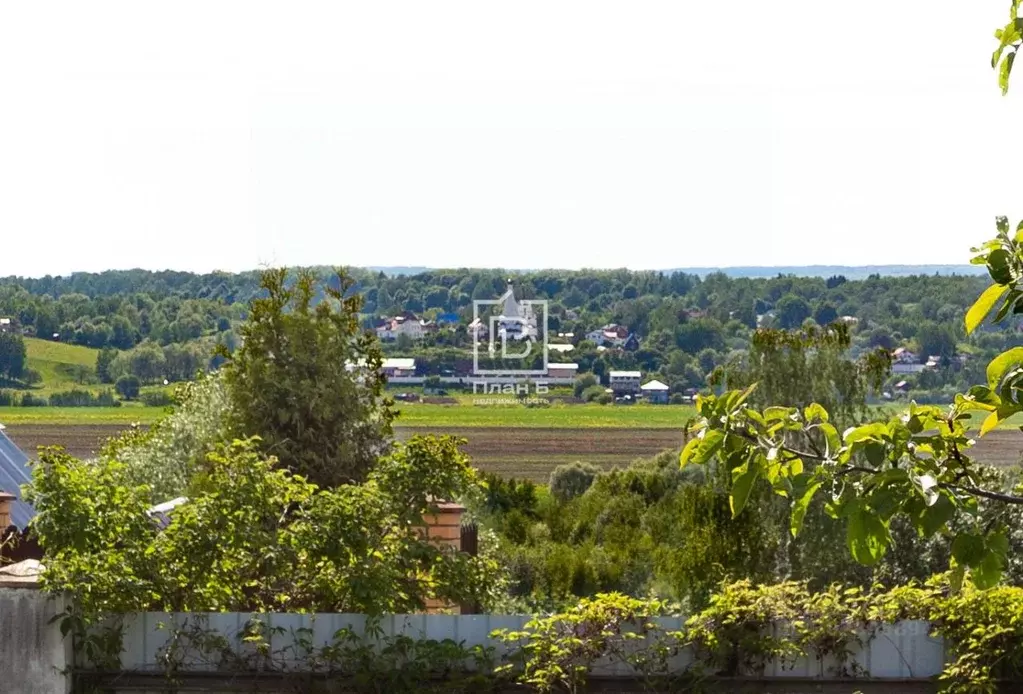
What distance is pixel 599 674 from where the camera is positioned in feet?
16.1

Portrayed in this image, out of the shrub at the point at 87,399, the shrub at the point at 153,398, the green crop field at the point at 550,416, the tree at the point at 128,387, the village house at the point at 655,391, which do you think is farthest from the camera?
the village house at the point at 655,391

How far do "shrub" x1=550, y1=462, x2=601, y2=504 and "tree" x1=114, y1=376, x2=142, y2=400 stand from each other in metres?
20.1

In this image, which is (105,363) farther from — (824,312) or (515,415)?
(824,312)

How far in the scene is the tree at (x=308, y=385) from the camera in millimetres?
9367

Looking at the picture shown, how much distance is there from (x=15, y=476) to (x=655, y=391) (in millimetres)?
58906

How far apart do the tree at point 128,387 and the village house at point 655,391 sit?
76.8 feet

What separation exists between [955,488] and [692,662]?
242 centimetres

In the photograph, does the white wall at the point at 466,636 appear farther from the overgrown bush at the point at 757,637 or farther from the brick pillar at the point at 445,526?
the brick pillar at the point at 445,526

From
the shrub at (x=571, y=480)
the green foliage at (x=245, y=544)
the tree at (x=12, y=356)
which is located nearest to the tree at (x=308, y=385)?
the green foliage at (x=245, y=544)

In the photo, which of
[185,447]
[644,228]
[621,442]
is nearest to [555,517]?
[185,447]

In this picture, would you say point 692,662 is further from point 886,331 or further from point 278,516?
point 886,331

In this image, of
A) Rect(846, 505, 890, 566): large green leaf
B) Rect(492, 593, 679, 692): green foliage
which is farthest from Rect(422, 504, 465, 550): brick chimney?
Rect(846, 505, 890, 566): large green leaf

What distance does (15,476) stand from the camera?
1010 centimetres

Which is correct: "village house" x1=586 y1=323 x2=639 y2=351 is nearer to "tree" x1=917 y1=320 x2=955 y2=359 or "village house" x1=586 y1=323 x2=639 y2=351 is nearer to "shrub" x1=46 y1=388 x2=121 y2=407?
"shrub" x1=46 y1=388 x2=121 y2=407
